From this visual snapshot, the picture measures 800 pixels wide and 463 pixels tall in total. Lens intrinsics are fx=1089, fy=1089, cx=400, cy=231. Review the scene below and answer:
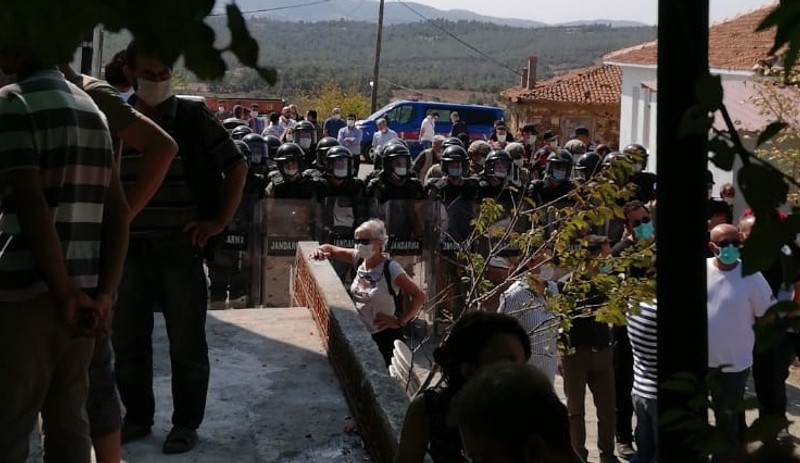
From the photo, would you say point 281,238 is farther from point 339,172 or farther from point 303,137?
point 303,137

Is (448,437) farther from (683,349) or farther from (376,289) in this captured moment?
(376,289)

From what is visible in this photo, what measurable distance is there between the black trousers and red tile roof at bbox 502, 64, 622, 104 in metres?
29.4

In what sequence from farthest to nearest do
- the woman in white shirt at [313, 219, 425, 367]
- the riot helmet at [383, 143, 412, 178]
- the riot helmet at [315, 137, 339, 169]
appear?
the riot helmet at [315, 137, 339, 169] < the riot helmet at [383, 143, 412, 178] < the woman in white shirt at [313, 219, 425, 367]

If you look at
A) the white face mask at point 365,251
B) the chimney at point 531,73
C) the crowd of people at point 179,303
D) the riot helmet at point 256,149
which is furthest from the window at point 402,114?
the white face mask at point 365,251

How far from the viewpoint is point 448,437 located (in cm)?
319

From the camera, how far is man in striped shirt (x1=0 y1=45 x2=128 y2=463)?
309 cm

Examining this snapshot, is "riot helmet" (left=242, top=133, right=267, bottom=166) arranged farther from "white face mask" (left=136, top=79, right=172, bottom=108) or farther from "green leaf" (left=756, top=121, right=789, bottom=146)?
"green leaf" (left=756, top=121, right=789, bottom=146)

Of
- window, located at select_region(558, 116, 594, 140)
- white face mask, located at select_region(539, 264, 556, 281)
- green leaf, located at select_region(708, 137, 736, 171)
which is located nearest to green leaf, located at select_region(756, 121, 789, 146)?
green leaf, located at select_region(708, 137, 736, 171)

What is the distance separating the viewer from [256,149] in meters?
12.9

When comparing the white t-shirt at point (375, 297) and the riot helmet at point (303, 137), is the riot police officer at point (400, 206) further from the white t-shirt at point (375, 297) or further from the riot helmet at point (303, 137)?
the riot helmet at point (303, 137)

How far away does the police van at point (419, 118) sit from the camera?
111 feet

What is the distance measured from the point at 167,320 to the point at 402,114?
30891 mm

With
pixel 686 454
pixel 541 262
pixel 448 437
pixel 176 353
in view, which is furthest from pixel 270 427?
pixel 686 454

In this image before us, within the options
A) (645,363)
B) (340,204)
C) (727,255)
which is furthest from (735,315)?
(340,204)
